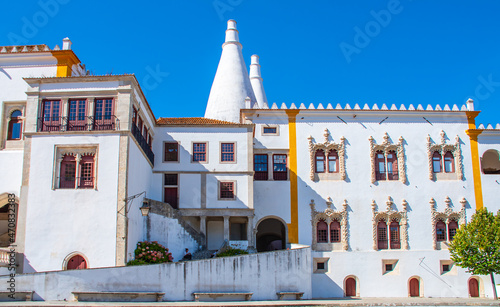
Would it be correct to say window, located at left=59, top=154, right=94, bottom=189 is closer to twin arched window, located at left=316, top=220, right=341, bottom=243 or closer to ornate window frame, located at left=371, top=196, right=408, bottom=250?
twin arched window, located at left=316, top=220, right=341, bottom=243

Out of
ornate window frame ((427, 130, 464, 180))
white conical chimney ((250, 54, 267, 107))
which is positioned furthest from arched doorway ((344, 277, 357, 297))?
white conical chimney ((250, 54, 267, 107))

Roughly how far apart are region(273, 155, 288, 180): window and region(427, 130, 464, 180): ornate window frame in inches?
400

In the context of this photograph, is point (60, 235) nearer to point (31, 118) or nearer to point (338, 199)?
point (31, 118)

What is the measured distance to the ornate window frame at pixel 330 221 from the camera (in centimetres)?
3656

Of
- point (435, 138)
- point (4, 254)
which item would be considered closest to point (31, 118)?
point (4, 254)

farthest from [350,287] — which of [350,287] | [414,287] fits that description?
[414,287]

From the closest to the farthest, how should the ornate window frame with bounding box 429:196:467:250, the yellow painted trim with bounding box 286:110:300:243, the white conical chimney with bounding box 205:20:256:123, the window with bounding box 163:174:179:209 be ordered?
the window with bounding box 163:174:179:209, the yellow painted trim with bounding box 286:110:300:243, the ornate window frame with bounding box 429:196:467:250, the white conical chimney with bounding box 205:20:256:123

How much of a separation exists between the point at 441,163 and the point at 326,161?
8218 millimetres

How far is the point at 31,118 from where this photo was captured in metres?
28.1

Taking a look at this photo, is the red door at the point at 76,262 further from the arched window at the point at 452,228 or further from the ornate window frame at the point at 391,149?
the arched window at the point at 452,228

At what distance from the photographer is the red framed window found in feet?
114

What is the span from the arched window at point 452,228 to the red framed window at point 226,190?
15300 millimetres

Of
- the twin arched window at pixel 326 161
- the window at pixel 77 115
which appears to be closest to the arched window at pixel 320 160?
the twin arched window at pixel 326 161

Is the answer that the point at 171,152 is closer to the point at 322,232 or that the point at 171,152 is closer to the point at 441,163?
the point at 322,232
